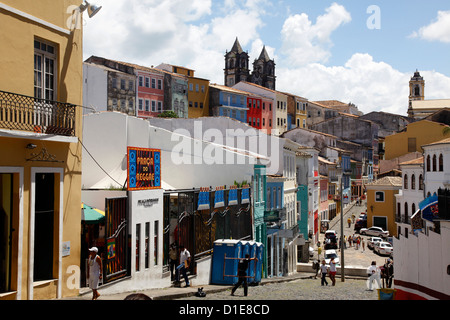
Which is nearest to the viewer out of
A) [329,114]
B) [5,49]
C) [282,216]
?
[5,49]

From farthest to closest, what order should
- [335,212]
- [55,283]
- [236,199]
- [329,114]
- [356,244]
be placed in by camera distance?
[329,114] → [335,212] → [356,244] → [236,199] → [55,283]

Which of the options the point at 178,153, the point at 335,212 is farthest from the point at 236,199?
the point at 335,212

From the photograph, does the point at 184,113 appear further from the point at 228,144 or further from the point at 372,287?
the point at 372,287

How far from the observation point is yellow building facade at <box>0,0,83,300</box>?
41.1ft

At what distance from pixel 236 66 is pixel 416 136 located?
8181cm

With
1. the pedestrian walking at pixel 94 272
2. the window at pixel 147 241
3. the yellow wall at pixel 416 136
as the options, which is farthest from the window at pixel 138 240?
the yellow wall at pixel 416 136

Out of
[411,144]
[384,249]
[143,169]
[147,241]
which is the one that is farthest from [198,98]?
[147,241]

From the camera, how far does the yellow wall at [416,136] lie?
64.4 metres

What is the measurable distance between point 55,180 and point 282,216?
2397cm

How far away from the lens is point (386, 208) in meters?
63.1

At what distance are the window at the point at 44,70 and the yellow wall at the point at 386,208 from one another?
53933mm

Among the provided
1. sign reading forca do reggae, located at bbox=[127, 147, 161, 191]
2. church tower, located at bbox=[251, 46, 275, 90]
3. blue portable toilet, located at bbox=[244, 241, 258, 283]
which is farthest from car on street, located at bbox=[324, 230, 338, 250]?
church tower, located at bbox=[251, 46, 275, 90]

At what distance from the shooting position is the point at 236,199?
2791 cm
